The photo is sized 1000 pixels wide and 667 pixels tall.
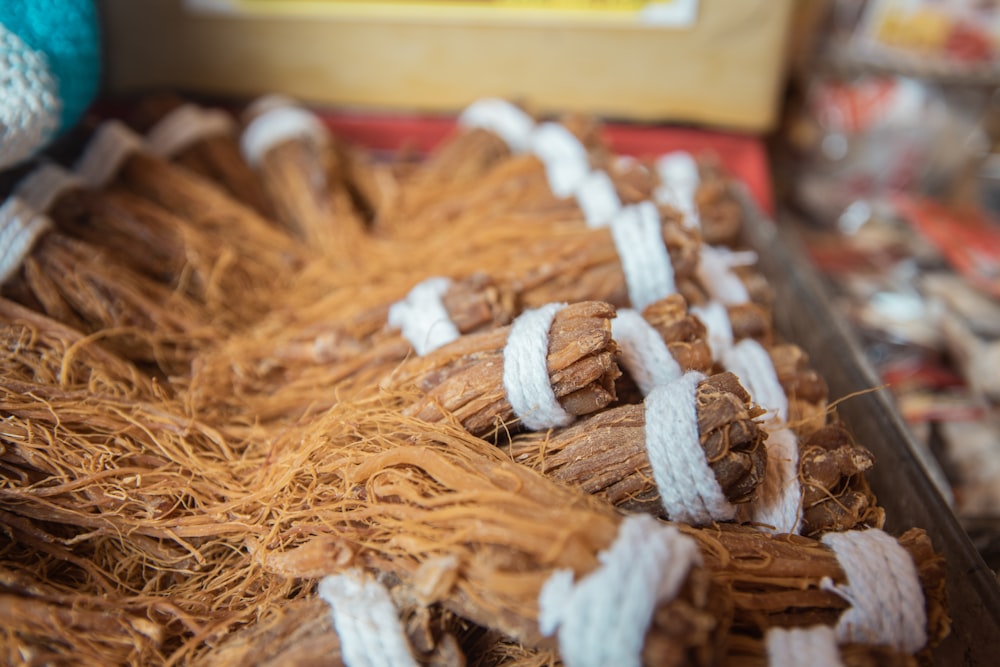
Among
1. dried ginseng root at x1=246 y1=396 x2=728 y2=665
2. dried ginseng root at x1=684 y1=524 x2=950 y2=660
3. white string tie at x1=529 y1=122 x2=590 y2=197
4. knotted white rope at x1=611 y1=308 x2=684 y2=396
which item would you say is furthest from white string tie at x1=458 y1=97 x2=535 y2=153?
dried ginseng root at x1=684 y1=524 x2=950 y2=660

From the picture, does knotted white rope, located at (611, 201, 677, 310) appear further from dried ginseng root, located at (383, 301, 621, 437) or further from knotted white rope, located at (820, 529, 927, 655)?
knotted white rope, located at (820, 529, 927, 655)

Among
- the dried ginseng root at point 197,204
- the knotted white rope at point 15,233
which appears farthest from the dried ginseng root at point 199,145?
the knotted white rope at point 15,233

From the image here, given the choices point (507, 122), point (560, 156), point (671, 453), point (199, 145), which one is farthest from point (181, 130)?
point (671, 453)

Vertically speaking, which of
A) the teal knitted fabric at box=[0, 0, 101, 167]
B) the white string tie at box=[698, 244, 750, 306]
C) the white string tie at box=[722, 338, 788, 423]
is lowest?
the white string tie at box=[722, 338, 788, 423]

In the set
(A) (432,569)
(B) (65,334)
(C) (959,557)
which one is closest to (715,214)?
(C) (959,557)

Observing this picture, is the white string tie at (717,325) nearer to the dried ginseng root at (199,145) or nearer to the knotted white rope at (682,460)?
the knotted white rope at (682,460)
